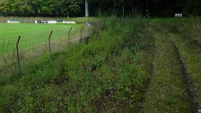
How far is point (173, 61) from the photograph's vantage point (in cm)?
903

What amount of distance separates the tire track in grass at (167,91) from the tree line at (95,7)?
18986mm

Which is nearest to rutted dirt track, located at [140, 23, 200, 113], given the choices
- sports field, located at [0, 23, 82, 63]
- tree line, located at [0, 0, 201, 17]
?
sports field, located at [0, 23, 82, 63]

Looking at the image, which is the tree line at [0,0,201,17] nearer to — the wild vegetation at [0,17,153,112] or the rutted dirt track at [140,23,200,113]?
the rutted dirt track at [140,23,200,113]

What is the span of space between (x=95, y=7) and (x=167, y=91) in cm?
5010

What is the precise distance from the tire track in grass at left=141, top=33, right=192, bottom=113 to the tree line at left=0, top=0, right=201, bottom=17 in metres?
19.0

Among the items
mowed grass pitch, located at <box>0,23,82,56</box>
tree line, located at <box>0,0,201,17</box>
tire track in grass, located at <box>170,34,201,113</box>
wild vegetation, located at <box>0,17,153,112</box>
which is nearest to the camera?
wild vegetation, located at <box>0,17,153,112</box>

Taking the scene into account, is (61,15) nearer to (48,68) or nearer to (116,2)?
(116,2)

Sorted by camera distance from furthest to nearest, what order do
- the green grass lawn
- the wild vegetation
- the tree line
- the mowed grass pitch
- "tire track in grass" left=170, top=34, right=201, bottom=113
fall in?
the tree line < the green grass lawn < the mowed grass pitch < "tire track in grass" left=170, top=34, right=201, bottom=113 < the wild vegetation

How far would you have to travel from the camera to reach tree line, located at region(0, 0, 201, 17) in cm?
3522

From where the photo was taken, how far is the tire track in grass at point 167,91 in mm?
5133

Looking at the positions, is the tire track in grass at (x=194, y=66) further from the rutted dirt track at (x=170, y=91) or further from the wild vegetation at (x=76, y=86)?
the wild vegetation at (x=76, y=86)

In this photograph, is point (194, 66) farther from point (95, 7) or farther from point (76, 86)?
point (95, 7)

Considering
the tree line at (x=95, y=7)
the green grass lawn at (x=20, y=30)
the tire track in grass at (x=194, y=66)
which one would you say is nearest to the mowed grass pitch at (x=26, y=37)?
the green grass lawn at (x=20, y=30)

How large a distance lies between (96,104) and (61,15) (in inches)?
2132
